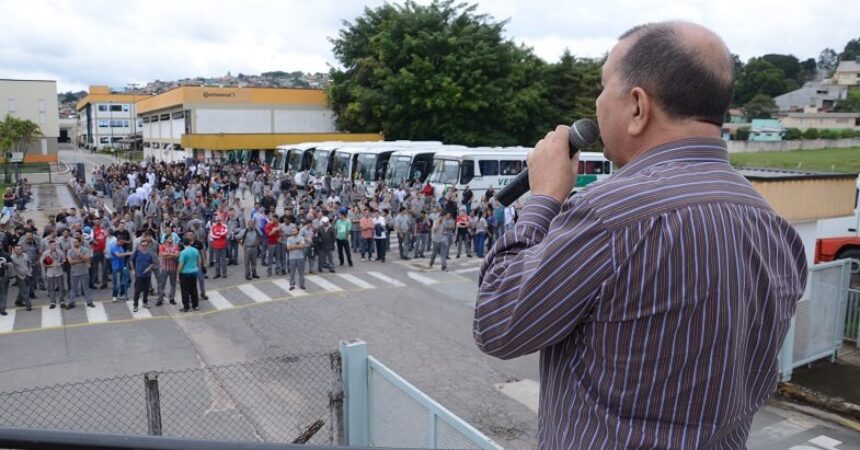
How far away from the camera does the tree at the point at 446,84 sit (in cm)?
4462

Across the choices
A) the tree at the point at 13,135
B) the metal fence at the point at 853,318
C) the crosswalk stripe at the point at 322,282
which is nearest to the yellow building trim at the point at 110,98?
the tree at the point at 13,135

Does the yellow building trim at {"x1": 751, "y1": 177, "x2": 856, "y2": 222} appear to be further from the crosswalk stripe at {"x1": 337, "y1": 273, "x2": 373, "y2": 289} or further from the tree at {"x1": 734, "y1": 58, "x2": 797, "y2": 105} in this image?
the tree at {"x1": 734, "y1": 58, "x2": 797, "y2": 105}

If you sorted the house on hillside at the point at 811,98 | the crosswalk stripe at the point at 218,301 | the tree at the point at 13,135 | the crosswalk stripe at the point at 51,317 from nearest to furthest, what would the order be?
the crosswalk stripe at the point at 51,317, the crosswalk stripe at the point at 218,301, the tree at the point at 13,135, the house on hillside at the point at 811,98

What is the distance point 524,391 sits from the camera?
9.52 meters

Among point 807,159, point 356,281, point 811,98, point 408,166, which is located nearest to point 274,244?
point 356,281

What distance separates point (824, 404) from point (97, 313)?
43.0 feet

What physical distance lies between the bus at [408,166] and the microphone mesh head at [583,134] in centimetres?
2878

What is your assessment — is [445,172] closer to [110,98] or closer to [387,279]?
[387,279]

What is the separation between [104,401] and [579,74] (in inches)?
1798

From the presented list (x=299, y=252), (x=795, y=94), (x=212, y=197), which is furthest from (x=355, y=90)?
(x=795, y=94)

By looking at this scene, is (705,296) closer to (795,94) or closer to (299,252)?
(299,252)

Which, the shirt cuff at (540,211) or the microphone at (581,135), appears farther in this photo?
the microphone at (581,135)

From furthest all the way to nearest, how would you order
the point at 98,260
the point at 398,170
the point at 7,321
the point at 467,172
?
the point at 398,170
the point at 467,172
the point at 98,260
the point at 7,321

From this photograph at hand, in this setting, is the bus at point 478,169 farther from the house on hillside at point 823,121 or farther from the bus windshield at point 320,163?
the house on hillside at point 823,121
